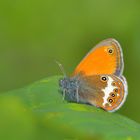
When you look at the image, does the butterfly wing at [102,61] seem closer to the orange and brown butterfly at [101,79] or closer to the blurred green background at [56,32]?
the orange and brown butterfly at [101,79]

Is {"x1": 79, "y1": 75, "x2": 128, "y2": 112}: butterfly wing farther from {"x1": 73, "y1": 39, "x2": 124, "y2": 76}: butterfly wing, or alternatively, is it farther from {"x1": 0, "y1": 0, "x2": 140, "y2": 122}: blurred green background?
{"x1": 0, "y1": 0, "x2": 140, "y2": 122}: blurred green background

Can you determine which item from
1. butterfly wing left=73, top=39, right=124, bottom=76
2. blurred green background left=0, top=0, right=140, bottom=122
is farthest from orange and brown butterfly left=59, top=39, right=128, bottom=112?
blurred green background left=0, top=0, right=140, bottom=122

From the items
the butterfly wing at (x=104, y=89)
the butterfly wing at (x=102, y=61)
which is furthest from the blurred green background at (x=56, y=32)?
the butterfly wing at (x=102, y=61)

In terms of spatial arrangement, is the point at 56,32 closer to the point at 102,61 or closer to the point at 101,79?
the point at 101,79

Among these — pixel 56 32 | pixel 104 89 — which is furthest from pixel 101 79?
pixel 56 32

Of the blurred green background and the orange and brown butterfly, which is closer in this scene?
the orange and brown butterfly

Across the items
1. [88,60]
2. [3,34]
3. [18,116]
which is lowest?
[18,116]

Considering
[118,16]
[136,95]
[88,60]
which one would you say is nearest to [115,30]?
[118,16]

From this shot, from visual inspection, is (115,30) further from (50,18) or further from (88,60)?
(88,60)
